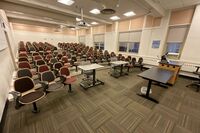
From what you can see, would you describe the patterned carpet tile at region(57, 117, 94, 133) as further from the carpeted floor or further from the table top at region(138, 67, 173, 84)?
the table top at region(138, 67, 173, 84)

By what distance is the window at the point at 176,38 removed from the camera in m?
4.68

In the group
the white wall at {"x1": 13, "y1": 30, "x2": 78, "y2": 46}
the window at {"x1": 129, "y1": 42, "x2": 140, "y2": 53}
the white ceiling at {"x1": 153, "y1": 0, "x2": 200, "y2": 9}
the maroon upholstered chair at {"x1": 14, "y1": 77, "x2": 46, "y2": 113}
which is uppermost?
the white ceiling at {"x1": 153, "y1": 0, "x2": 200, "y2": 9}

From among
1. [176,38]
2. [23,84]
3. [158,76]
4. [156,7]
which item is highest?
[156,7]

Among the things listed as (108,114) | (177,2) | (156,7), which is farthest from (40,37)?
(177,2)

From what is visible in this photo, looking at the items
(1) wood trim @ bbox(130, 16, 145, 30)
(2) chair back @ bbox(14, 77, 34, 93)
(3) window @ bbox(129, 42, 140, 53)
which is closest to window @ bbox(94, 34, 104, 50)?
(3) window @ bbox(129, 42, 140, 53)

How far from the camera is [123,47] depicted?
7793 mm

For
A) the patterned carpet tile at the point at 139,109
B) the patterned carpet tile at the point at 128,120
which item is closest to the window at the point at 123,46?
the patterned carpet tile at the point at 139,109

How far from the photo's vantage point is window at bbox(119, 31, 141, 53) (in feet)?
21.9

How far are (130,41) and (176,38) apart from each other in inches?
112

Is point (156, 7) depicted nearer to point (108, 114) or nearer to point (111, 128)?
point (108, 114)

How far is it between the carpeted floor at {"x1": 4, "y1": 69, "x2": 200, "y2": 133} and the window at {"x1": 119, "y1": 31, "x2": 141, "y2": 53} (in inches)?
174

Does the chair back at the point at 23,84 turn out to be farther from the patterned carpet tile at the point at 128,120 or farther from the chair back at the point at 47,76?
the patterned carpet tile at the point at 128,120

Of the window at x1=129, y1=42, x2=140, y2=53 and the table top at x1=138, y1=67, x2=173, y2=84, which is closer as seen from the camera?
the table top at x1=138, y1=67, x2=173, y2=84

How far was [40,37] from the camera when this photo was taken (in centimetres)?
1265
